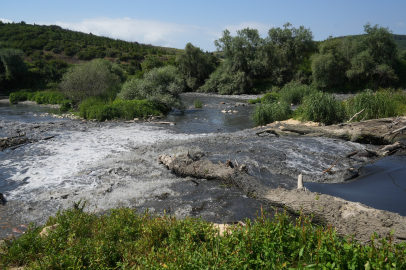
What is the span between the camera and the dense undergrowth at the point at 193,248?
7.87 feet

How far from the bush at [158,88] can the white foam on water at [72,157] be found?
652 centimetres

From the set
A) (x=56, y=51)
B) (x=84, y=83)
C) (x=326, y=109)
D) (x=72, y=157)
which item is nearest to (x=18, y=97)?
A: (x=84, y=83)

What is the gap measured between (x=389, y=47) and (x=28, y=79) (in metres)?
57.9

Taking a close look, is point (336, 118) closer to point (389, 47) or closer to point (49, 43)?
point (389, 47)

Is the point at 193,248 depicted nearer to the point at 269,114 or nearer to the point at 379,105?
the point at 379,105

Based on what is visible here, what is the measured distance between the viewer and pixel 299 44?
148 feet

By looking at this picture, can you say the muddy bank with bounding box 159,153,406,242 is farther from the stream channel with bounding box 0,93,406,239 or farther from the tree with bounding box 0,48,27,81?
the tree with bounding box 0,48,27,81

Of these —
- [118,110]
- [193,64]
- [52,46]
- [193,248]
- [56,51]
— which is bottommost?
[193,248]

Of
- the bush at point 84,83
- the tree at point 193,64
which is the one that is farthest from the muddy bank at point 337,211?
the tree at point 193,64

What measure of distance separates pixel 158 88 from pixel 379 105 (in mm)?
15918

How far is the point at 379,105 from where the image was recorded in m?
12.5

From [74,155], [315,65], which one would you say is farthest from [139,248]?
[315,65]

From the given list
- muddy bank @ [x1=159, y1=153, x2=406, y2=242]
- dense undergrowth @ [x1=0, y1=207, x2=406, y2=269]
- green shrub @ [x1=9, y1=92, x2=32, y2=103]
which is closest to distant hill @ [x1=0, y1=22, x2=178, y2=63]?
green shrub @ [x1=9, y1=92, x2=32, y2=103]

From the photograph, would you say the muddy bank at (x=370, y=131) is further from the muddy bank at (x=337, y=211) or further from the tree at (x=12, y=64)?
the tree at (x=12, y=64)
